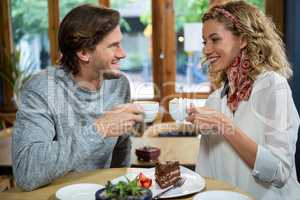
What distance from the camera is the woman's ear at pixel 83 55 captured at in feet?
6.11

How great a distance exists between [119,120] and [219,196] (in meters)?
0.47

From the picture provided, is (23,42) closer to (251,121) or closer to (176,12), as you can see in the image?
(176,12)

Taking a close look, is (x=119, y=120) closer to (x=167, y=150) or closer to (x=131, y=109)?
(x=131, y=109)

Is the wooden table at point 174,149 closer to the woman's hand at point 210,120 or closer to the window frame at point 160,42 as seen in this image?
the woman's hand at point 210,120

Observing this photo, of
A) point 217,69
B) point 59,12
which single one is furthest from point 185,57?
point 217,69

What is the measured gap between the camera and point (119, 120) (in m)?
1.56

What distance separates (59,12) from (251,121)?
4130 mm

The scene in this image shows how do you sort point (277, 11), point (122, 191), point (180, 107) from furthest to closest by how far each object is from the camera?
point (277, 11)
point (180, 107)
point (122, 191)

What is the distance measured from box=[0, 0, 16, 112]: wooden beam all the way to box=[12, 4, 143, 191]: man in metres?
3.71

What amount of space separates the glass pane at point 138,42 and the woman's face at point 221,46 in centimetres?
341

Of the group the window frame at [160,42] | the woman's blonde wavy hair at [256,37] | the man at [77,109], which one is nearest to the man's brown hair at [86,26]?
the man at [77,109]

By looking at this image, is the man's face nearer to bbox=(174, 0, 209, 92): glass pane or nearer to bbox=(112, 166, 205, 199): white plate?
bbox=(112, 166, 205, 199): white plate

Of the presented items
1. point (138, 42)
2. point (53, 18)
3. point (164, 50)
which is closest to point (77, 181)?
point (164, 50)

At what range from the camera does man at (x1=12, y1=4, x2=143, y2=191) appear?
150 cm
